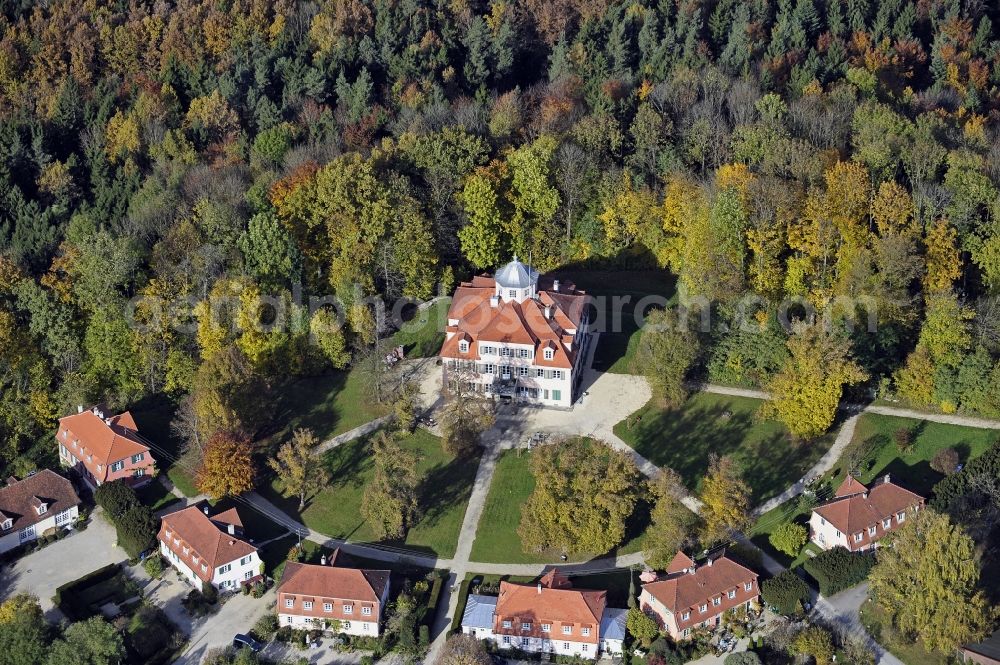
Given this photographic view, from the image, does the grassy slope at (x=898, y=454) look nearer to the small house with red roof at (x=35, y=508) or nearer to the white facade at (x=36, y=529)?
the white facade at (x=36, y=529)

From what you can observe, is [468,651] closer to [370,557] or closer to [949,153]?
[370,557]

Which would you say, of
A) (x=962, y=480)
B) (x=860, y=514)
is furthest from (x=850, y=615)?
(x=962, y=480)

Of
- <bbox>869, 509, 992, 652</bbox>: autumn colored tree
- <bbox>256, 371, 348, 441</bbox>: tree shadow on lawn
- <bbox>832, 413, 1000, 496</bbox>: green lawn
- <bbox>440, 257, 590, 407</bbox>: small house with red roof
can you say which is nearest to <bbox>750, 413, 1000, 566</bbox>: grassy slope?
<bbox>832, 413, 1000, 496</bbox>: green lawn

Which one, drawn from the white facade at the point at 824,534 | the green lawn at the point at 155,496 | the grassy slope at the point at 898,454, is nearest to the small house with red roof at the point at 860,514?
the white facade at the point at 824,534

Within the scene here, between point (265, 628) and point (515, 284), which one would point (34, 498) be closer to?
point (265, 628)

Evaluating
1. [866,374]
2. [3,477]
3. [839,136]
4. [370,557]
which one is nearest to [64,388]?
[3,477]

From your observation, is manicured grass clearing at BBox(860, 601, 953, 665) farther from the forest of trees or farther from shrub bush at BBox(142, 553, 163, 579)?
shrub bush at BBox(142, 553, 163, 579)
